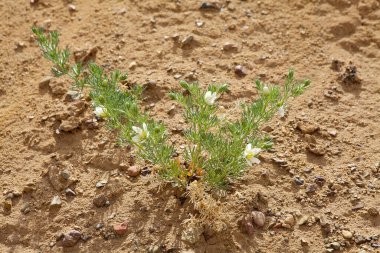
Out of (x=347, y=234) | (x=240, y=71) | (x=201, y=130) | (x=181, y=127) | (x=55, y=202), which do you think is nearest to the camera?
(x=201, y=130)

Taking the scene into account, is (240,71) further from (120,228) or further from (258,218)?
(120,228)

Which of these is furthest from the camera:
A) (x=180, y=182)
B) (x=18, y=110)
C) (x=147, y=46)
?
(x=147, y=46)

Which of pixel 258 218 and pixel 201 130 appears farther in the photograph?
pixel 258 218

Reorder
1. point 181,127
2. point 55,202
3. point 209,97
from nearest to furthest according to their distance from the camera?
point 209,97, point 55,202, point 181,127

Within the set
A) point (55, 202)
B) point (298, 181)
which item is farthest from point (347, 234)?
point (55, 202)

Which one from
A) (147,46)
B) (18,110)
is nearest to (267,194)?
(147,46)

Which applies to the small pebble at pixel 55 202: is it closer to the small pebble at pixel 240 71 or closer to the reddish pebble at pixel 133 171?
the reddish pebble at pixel 133 171

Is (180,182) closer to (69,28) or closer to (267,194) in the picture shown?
(267,194)

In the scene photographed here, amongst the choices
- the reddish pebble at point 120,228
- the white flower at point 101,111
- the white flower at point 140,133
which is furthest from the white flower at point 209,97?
the reddish pebble at point 120,228
